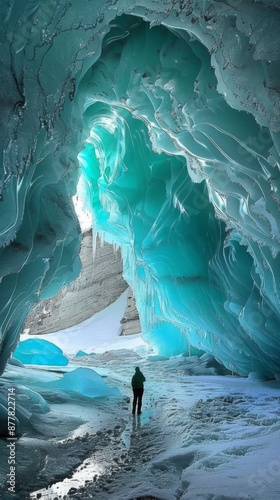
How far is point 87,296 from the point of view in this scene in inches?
1139

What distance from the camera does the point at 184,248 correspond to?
9.96 m

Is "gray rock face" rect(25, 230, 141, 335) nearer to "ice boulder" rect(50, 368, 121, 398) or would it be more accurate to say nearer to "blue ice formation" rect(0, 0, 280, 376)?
"blue ice formation" rect(0, 0, 280, 376)

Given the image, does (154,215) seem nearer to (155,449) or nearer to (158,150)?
(158,150)

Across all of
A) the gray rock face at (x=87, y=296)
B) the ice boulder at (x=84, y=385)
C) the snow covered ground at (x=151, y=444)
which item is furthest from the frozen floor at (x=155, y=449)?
the gray rock face at (x=87, y=296)

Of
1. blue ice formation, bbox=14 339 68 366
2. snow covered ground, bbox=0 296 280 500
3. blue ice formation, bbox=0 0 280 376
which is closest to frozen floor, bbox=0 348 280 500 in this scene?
snow covered ground, bbox=0 296 280 500

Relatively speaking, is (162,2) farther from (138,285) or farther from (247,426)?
(138,285)

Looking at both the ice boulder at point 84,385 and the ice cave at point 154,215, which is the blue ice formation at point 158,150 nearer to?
the ice cave at point 154,215

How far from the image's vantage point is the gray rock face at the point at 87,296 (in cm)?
2846

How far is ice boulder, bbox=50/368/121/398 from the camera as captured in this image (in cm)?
812

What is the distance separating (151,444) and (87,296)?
2460 centimetres

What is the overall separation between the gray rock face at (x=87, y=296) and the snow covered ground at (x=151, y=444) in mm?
19401

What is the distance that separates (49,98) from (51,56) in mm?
325

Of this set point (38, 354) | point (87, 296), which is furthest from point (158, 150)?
point (87, 296)

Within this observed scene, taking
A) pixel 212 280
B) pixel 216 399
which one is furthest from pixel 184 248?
pixel 216 399
